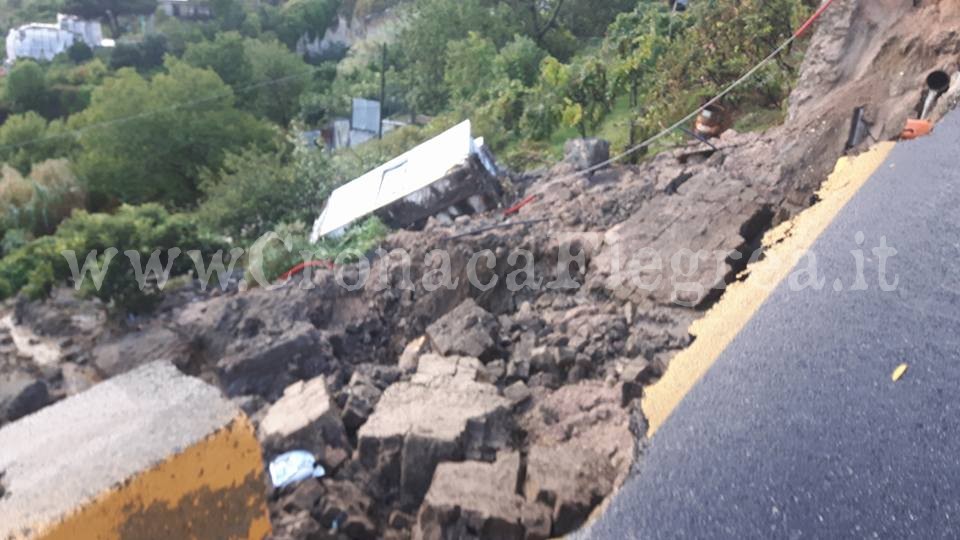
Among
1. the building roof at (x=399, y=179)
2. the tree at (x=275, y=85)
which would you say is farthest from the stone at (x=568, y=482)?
the tree at (x=275, y=85)

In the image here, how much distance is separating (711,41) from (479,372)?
6035 mm

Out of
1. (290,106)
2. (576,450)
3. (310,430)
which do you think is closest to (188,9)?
(290,106)

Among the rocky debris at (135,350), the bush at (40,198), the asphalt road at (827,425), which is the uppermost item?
the asphalt road at (827,425)

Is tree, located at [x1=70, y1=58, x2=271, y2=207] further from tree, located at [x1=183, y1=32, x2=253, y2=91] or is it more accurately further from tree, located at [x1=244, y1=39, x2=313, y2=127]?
tree, located at [x1=183, y1=32, x2=253, y2=91]

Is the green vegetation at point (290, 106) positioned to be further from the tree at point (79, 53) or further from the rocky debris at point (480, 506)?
the rocky debris at point (480, 506)

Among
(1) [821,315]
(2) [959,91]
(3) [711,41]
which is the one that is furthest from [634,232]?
(3) [711,41]

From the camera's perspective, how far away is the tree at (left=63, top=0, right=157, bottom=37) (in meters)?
39.9

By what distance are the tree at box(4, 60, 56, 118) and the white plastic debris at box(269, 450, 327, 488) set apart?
2893cm

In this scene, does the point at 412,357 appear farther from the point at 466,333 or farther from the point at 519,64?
the point at 519,64

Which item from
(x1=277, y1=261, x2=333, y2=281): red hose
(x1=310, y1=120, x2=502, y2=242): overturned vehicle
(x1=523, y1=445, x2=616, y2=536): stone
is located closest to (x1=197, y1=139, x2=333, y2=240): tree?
(x1=310, y1=120, x2=502, y2=242): overturned vehicle

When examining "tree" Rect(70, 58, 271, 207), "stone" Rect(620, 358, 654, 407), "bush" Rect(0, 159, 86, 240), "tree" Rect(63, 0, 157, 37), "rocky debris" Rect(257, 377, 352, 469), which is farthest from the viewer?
"tree" Rect(63, 0, 157, 37)

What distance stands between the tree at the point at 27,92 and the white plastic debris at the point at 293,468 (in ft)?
94.9

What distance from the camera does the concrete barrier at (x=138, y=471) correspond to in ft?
6.22

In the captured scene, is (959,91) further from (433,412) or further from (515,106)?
(515,106)
